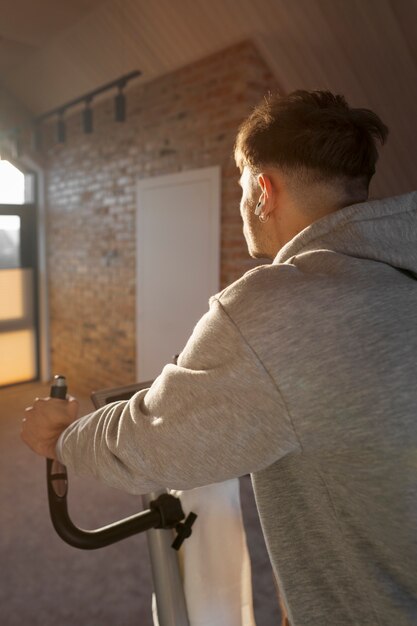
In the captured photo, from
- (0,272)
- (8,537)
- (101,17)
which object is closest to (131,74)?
(101,17)

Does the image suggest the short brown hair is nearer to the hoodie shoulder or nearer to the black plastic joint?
the hoodie shoulder

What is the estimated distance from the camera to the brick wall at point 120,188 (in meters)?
3.60

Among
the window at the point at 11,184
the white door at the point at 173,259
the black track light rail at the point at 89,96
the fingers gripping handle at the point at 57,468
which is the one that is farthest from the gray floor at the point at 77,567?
the window at the point at 11,184

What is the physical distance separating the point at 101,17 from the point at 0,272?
9.37 feet

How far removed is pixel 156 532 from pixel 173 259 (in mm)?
3125

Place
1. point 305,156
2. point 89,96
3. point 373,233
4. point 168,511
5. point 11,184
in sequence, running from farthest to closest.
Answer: point 11,184, point 89,96, point 168,511, point 305,156, point 373,233

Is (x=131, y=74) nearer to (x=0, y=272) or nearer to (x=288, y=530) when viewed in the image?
(x=0, y=272)

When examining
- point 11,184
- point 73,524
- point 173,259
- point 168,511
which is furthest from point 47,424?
point 11,184

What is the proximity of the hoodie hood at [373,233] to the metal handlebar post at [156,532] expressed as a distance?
0.56 meters

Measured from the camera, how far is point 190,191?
12.9 feet

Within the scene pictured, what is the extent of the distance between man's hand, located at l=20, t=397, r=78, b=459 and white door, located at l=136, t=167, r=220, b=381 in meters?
2.82

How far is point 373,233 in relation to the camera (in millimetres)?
833

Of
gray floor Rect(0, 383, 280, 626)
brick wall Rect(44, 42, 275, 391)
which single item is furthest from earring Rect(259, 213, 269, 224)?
brick wall Rect(44, 42, 275, 391)

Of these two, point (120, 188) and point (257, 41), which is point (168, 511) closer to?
point (257, 41)
